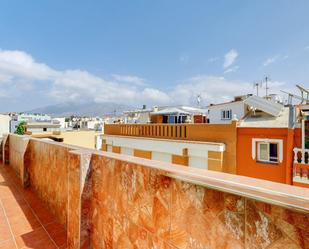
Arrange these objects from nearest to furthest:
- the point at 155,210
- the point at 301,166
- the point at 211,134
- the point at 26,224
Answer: the point at 155,210 → the point at 26,224 → the point at 301,166 → the point at 211,134

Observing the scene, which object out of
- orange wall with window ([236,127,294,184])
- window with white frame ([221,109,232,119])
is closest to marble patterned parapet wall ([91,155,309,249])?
orange wall with window ([236,127,294,184])

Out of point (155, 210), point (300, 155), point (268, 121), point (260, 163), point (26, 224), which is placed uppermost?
point (268, 121)

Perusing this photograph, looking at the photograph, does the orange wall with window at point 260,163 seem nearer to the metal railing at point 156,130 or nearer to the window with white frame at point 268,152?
the window with white frame at point 268,152

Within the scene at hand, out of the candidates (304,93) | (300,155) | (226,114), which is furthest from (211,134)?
(226,114)

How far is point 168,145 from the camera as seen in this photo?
9.59m

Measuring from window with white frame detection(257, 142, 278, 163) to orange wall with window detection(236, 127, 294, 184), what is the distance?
0.67ft

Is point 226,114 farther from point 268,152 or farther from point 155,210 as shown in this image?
point 155,210

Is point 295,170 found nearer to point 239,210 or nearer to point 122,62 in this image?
point 239,210

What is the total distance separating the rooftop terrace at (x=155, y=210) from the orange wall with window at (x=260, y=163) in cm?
773

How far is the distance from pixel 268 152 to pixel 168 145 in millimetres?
4549

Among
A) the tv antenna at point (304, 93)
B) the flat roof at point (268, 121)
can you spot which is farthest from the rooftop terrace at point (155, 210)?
the tv antenna at point (304, 93)

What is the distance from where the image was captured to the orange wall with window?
7906mm

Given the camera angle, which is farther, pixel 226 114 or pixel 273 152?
pixel 226 114

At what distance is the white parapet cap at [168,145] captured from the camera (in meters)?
8.50
